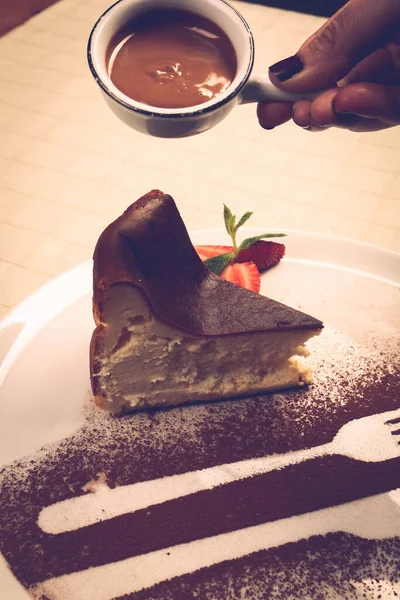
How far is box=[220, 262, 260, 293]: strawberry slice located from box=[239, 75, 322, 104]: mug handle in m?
0.51

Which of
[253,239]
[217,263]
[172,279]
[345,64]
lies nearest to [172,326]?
[172,279]

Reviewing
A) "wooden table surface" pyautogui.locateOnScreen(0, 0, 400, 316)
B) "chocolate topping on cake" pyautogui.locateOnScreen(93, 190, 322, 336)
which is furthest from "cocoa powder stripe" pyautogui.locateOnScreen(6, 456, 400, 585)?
"wooden table surface" pyautogui.locateOnScreen(0, 0, 400, 316)

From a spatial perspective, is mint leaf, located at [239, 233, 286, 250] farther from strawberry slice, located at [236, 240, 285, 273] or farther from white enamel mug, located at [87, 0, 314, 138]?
white enamel mug, located at [87, 0, 314, 138]

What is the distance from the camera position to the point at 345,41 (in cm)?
119

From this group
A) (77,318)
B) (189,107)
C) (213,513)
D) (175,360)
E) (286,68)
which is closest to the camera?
(189,107)

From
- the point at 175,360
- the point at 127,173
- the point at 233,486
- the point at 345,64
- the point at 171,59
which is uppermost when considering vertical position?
the point at 171,59

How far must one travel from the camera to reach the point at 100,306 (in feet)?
4.22

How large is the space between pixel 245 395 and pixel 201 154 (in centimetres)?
97

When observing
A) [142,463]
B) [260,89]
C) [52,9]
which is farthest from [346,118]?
[52,9]

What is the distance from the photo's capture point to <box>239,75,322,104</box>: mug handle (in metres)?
1.12

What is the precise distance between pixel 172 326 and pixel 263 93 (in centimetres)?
54

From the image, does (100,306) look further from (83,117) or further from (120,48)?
(83,117)

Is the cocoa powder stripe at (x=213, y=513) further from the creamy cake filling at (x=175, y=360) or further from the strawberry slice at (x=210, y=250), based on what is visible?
the strawberry slice at (x=210, y=250)

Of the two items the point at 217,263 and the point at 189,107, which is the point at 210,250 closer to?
the point at 217,263
